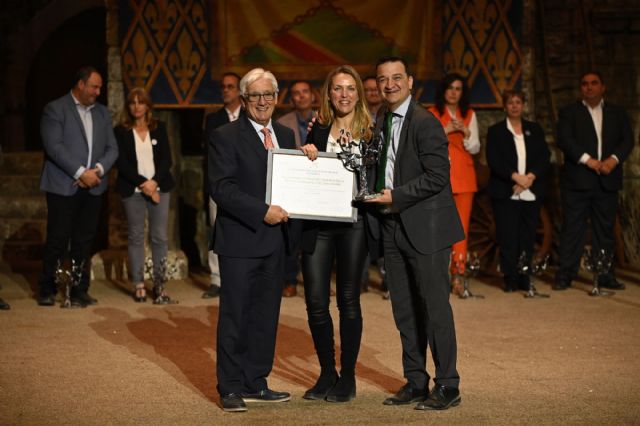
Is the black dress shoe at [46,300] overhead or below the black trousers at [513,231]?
below

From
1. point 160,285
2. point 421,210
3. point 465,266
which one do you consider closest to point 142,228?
point 160,285

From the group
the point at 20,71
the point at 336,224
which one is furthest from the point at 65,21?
the point at 336,224

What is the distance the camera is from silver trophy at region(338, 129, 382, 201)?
167 inches

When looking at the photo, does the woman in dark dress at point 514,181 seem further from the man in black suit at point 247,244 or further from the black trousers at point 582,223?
the man in black suit at point 247,244

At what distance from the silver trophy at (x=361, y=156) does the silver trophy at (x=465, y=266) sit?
10.2ft

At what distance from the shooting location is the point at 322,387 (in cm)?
453

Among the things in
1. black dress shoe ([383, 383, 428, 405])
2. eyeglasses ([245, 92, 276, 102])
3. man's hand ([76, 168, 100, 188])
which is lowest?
black dress shoe ([383, 383, 428, 405])

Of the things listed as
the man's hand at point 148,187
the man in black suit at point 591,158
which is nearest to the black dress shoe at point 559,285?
the man in black suit at point 591,158

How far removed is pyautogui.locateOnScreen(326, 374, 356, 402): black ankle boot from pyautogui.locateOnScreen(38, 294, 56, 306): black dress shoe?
325 centimetres

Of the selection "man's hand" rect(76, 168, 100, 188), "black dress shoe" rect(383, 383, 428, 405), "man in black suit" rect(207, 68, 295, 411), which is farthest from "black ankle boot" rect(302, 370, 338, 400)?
"man's hand" rect(76, 168, 100, 188)

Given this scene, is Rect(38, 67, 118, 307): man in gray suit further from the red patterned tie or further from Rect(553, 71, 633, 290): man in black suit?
Rect(553, 71, 633, 290): man in black suit

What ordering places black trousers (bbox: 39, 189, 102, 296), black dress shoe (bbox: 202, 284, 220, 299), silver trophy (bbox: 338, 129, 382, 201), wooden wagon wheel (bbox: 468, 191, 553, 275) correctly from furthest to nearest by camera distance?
wooden wagon wheel (bbox: 468, 191, 553, 275) → black dress shoe (bbox: 202, 284, 220, 299) → black trousers (bbox: 39, 189, 102, 296) → silver trophy (bbox: 338, 129, 382, 201)

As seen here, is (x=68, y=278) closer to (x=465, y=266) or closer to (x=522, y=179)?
(x=465, y=266)

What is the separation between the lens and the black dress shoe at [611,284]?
7758 millimetres
